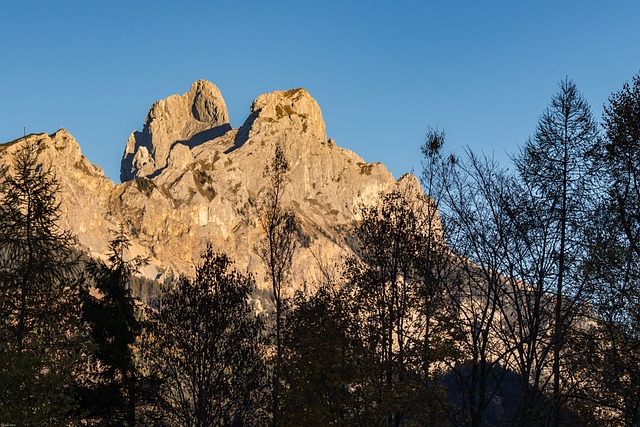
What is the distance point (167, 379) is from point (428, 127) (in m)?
19.0

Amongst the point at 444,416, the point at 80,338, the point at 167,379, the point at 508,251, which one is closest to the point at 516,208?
the point at 508,251

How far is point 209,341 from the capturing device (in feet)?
96.3

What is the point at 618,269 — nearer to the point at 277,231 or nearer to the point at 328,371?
the point at 328,371

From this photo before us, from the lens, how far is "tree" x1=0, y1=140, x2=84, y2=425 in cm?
2050

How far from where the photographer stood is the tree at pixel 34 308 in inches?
807

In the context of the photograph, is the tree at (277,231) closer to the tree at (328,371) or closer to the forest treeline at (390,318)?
the forest treeline at (390,318)

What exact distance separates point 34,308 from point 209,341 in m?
7.97

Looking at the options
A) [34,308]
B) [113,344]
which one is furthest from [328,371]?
[113,344]

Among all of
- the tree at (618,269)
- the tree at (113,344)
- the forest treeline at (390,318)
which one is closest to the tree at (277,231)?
the forest treeline at (390,318)

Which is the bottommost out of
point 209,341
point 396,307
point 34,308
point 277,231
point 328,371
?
point 328,371

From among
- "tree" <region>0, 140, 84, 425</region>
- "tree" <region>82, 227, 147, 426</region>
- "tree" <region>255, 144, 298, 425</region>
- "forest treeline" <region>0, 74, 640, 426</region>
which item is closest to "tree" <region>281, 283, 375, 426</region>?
"forest treeline" <region>0, 74, 640, 426</region>

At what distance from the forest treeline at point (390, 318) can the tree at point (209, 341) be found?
101mm

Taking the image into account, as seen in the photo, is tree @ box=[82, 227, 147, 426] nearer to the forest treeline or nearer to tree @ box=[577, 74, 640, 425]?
the forest treeline

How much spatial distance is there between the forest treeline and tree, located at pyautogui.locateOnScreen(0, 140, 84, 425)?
0.29 ft
